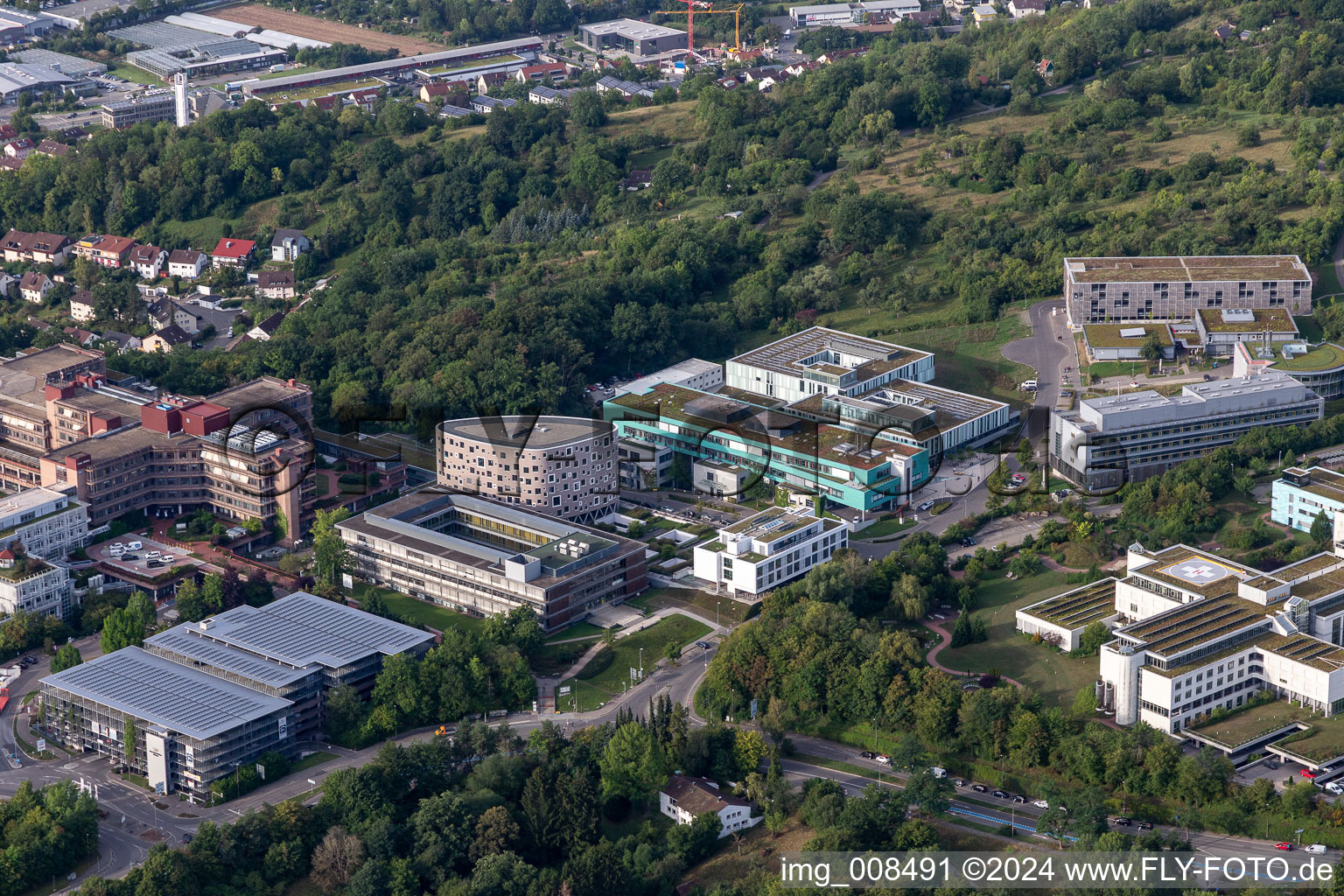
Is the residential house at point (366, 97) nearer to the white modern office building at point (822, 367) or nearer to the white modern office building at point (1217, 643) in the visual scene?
the white modern office building at point (822, 367)

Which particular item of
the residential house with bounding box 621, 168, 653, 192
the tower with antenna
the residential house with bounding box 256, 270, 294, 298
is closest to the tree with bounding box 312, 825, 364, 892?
the residential house with bounding box 256, 270, 294, 298

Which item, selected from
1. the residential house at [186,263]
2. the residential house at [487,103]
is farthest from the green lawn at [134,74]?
the residential house at [186,263]

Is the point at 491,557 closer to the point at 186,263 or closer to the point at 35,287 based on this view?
the point at 186,263

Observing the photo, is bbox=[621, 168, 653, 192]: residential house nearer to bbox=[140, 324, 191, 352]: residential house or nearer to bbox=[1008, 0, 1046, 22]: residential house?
bbox=[140, 324, 191, 352]: residential house

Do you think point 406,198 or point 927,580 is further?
point 406,198

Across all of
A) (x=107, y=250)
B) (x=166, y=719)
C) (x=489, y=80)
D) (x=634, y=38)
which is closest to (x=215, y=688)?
(x=166, y=719)

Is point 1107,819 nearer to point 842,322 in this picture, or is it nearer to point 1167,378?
point 1167,378

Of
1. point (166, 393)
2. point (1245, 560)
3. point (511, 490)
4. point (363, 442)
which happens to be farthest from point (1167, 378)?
point (166, 393)
